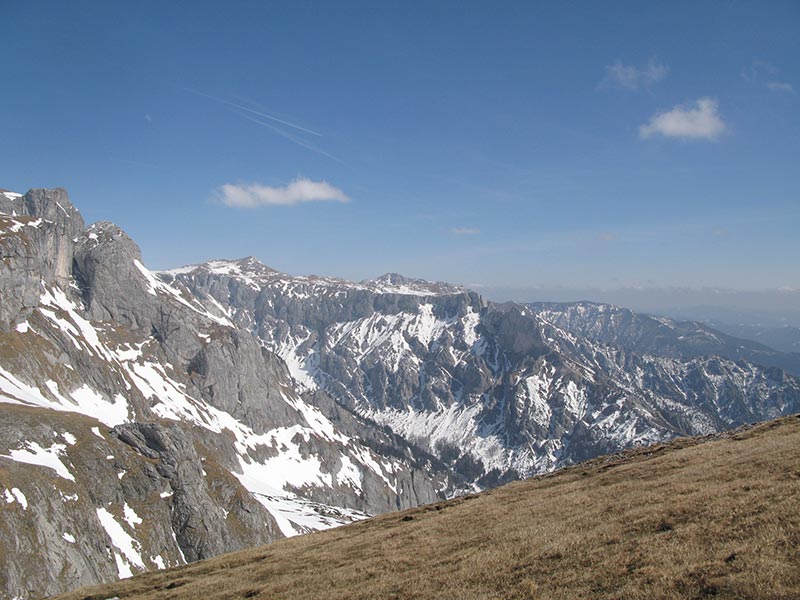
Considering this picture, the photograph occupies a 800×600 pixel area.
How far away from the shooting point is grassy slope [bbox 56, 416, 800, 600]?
54.6 feet

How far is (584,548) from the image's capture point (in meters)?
21.5

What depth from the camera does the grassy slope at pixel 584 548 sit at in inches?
655

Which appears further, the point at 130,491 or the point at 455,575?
the point at 130,491

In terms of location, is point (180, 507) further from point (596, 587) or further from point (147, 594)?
point (596, 587)

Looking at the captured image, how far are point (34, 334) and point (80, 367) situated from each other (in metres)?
22.0

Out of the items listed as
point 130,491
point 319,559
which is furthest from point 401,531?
point 130,491

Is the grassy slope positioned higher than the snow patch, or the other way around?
the grassy slope

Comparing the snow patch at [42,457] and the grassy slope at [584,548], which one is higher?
the grassy slope at [584,548]

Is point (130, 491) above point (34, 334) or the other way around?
the other way around

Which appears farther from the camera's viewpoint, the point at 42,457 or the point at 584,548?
the point at 42,457

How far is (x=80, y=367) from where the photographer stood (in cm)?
18925

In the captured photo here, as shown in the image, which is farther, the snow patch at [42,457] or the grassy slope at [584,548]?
the snow patch at [42,457]

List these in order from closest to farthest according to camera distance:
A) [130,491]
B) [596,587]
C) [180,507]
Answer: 1. [596,587]
2. [130,491]
3. [180,507]

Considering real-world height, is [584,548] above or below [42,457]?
above
